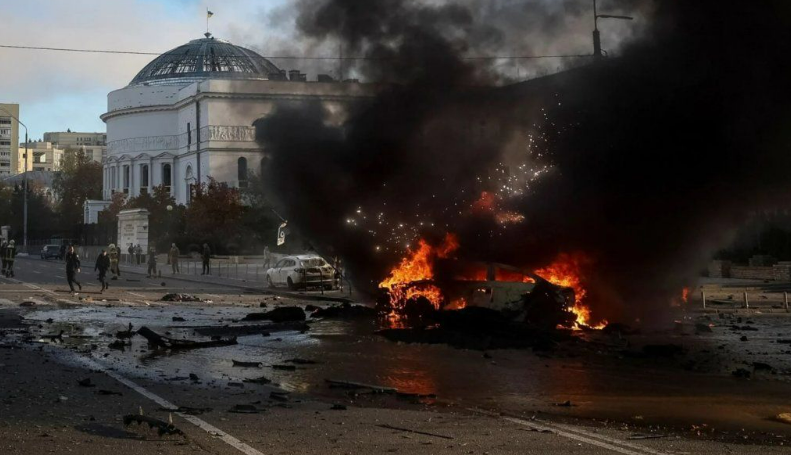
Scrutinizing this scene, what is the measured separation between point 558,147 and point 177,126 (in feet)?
286

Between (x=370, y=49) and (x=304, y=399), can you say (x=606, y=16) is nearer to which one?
(x=370, y=49)

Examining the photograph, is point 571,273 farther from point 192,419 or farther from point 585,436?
point 192,419

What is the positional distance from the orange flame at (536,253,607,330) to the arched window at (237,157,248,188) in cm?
5564

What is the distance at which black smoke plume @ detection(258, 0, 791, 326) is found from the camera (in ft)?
55.3

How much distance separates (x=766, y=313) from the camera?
22781 mm

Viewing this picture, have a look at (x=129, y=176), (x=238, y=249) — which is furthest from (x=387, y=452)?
(x=129, y=176)

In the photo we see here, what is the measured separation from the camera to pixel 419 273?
20.8m

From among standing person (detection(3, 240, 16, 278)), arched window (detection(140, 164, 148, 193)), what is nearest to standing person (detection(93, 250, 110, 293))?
standing person (detection(3, 240, 16, 278))

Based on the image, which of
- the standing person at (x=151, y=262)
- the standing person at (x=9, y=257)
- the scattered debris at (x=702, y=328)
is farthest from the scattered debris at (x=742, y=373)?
the standing person at (x=151, y=262)

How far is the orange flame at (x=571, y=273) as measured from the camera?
18.5m

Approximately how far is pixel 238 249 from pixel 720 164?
51792mm

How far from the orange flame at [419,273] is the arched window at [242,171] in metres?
52.8

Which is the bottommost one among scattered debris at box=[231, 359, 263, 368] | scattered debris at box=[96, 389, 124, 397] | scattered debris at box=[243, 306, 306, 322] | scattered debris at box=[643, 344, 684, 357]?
scattered debris at box=[96, 389, 124, 397]

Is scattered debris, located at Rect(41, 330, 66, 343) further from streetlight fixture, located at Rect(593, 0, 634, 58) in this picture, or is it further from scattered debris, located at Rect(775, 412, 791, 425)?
scattered debris, located at Rect(775, 412, 791, 425)
